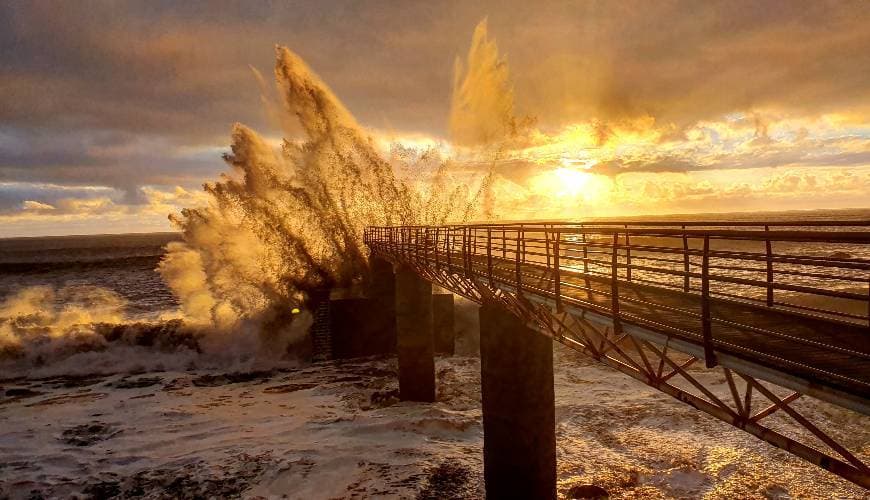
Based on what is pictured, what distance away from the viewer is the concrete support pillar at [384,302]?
27.2 meters

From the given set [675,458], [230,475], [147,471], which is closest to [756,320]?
[675,458]

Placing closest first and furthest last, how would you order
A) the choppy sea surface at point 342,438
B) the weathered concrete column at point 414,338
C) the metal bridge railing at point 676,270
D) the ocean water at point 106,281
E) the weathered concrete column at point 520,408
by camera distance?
the metal bridge railing at point 676,270, the weathered concrete column at point 520,408, the choppy sea surface at point 342,438, the weathered concrete column at point 414,338, the ocean water at point 106,281

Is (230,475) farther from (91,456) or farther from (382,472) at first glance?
(91,456)

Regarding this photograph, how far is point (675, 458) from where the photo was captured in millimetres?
15086

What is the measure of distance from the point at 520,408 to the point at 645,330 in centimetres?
512

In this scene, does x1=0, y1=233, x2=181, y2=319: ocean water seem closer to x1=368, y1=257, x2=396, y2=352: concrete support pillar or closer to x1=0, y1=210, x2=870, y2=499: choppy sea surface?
x1=0, y1=210, x2=870, y2=499: choppy sea surface

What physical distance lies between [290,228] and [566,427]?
26.4 metres

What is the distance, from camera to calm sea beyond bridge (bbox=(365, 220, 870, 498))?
4.63 meters

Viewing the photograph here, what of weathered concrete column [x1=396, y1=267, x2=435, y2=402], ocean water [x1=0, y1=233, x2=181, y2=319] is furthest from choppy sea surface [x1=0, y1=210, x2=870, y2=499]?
ocean water [x1=0, y1=233, x2=181, y2=319]

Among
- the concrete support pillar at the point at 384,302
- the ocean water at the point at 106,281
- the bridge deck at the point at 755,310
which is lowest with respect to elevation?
the ocean water at the point at 106,281

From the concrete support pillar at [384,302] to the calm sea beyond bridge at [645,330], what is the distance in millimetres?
6601

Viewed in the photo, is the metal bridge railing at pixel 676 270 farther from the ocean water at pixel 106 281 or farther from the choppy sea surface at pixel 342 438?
the ocean water at pixel 106 281

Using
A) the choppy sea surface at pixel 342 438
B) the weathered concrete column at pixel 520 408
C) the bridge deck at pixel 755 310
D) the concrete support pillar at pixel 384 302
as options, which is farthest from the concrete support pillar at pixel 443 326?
the weathered concrete column at pixel 520 408

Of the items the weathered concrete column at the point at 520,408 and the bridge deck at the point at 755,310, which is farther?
the weathered concrete column at the point at 520,408
